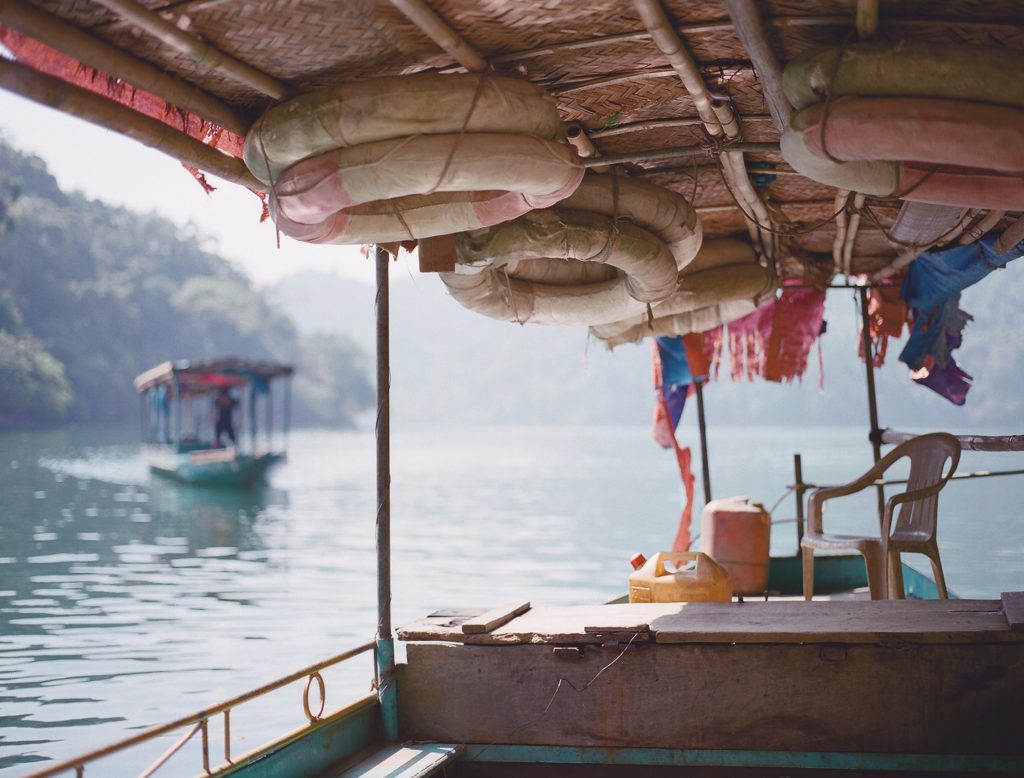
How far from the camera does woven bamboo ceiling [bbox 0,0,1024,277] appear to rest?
2.50m

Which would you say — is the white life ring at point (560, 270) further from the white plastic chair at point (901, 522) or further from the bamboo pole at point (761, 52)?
the white plastic chair at point (901, 522)

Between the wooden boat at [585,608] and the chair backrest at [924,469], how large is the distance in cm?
119

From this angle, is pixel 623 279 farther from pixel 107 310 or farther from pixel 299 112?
pixel 107 310

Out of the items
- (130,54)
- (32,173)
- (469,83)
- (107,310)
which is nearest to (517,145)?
(469,83)

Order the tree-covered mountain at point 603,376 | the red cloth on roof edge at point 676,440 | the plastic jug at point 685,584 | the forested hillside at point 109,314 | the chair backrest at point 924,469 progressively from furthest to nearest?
the tree-covered mountain at point 603,376 → the forested hillside at point 109,314 → the red cloth on roof edge at point 676,440 → the chair backrest at point 924,469 → the plastic jug at point 685,584

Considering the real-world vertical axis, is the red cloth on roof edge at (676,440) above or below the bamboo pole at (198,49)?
below

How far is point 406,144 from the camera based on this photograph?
2613 mm

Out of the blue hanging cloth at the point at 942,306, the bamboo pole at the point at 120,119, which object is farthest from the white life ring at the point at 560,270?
the blue hanging cloth at the point at 942,306

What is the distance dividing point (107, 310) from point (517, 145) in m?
54.3

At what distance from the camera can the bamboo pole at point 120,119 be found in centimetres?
229

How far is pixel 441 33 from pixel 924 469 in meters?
3.23

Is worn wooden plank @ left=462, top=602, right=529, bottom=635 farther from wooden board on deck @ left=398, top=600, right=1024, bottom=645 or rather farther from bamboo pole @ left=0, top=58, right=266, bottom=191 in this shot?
bamboo pole @ left=0, top=58, right=266, bottom=191

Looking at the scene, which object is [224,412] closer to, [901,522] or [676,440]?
[676,440]

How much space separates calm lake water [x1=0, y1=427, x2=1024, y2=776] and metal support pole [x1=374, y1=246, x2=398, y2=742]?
3.80 metres
